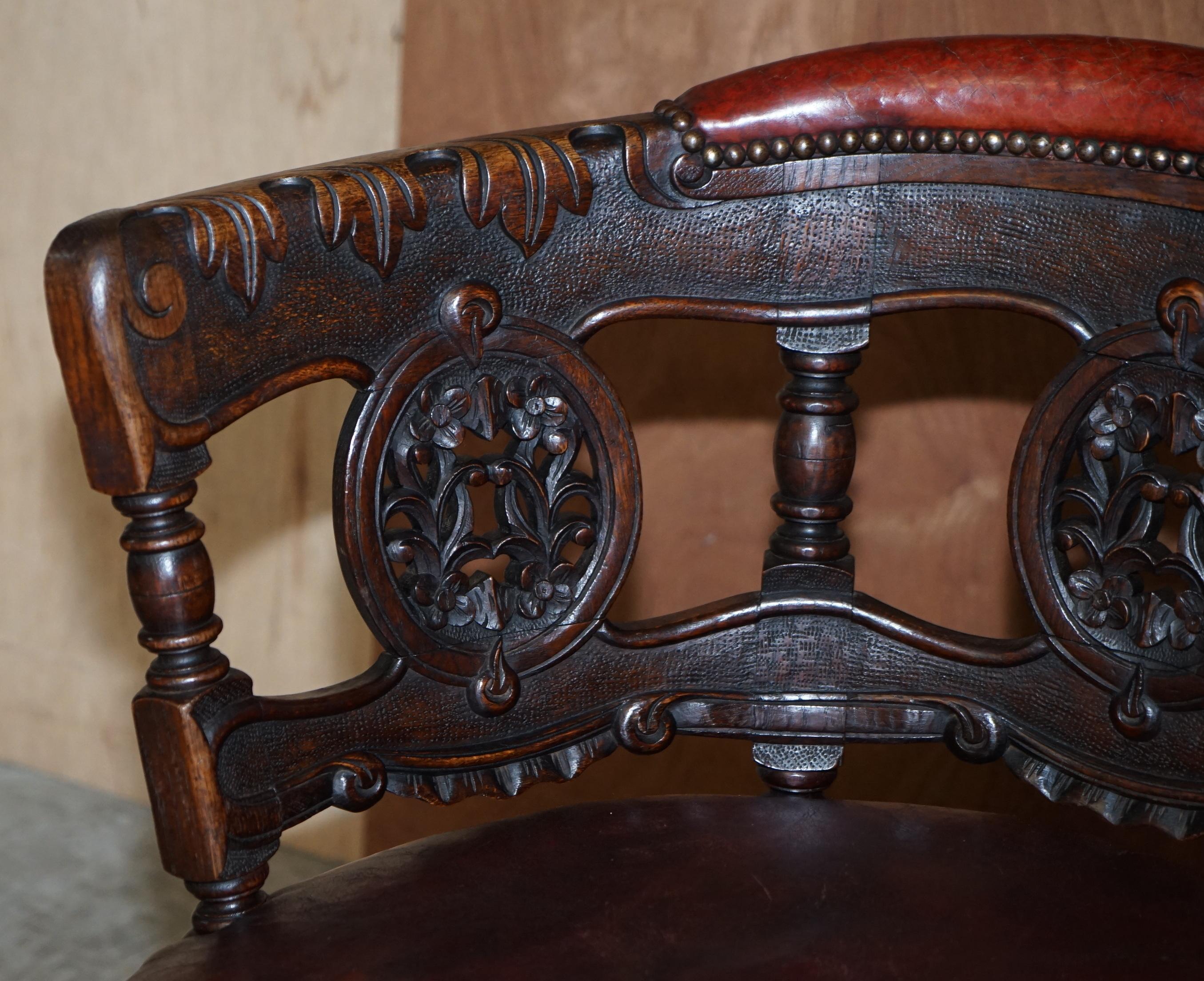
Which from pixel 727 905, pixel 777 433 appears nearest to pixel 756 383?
pixel 777 433

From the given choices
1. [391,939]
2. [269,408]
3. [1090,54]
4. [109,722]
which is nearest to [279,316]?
[391,939]

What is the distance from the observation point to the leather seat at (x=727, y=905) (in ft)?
1.99

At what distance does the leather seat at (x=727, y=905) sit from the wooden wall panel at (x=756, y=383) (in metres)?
0.53

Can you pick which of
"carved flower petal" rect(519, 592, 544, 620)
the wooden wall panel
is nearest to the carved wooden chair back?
"carved flower petal" rect(519, 592, 544, 620)

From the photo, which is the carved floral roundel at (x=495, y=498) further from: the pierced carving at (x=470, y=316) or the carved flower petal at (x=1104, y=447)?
the carved flower petal at (x=1104, y=447)

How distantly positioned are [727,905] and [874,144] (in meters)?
0.41

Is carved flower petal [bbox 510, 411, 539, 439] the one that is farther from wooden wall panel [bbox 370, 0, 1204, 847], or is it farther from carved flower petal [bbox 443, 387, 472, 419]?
wooden wall panel [bbox 370, 0, 1204, 847]

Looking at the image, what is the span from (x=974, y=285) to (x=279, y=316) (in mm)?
386

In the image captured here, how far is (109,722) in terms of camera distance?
1771 mm

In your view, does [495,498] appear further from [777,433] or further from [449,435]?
[777,433]

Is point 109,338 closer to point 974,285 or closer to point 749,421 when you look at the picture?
point 974,285

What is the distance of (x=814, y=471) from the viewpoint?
2.62 feet

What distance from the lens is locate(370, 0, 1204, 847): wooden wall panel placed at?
1165mm

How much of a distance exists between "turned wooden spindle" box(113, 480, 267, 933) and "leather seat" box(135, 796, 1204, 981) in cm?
5
